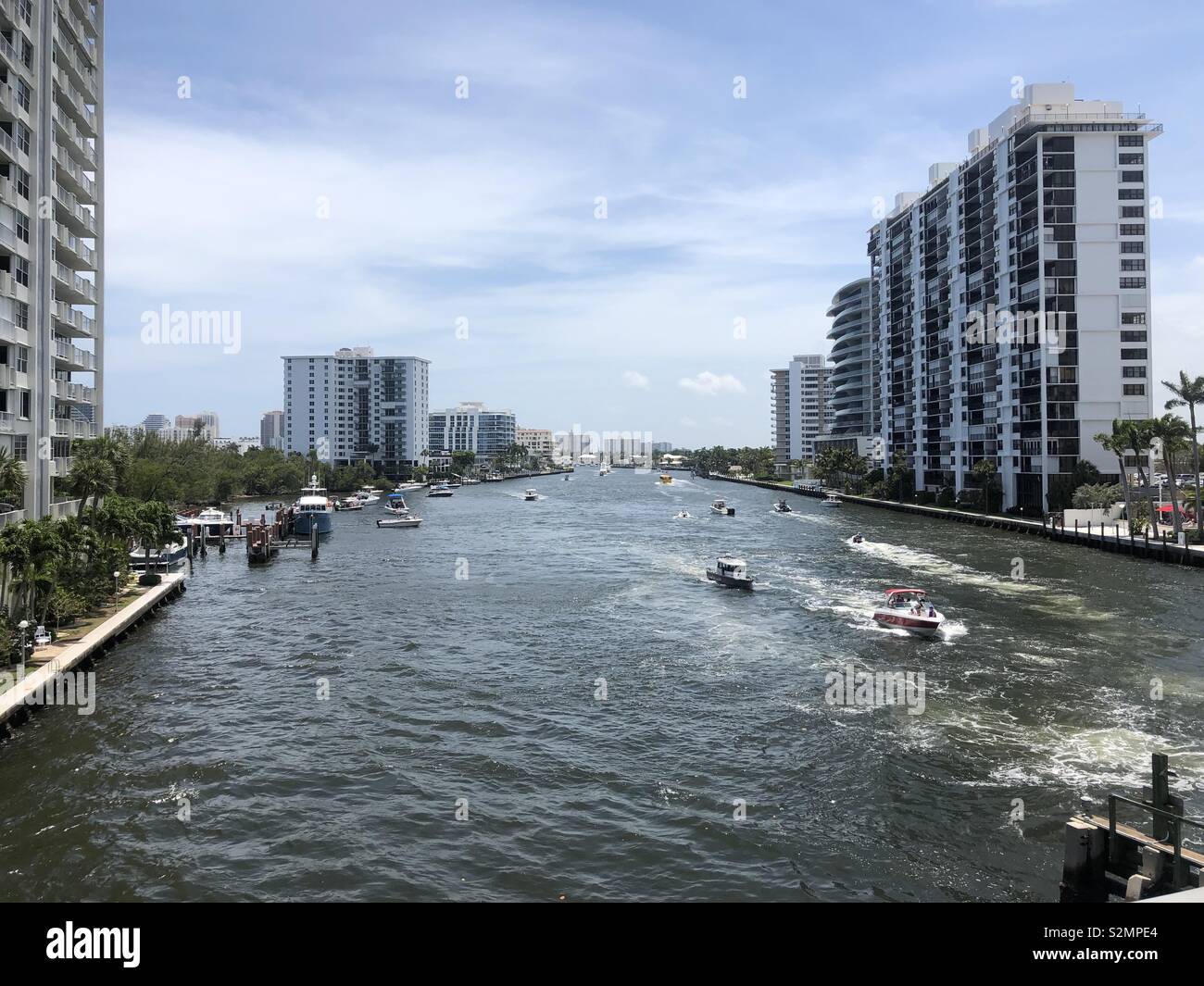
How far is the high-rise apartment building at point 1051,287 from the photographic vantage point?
107312 millimetres

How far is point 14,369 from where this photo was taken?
143 feet

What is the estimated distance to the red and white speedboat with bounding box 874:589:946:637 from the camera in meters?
46.0

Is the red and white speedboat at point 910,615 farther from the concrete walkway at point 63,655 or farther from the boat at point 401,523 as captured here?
the boat at point 401,523

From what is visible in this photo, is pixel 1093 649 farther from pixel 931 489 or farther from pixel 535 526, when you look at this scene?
pixel 931 489

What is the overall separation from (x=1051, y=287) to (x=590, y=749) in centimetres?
10759

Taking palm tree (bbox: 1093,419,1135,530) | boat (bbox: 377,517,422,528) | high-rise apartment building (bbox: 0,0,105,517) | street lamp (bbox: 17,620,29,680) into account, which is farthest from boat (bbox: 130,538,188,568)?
palm tree (bbox: 1093,419,1135,530)

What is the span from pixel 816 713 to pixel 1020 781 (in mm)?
8123

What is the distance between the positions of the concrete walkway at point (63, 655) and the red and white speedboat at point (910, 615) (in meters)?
41.5

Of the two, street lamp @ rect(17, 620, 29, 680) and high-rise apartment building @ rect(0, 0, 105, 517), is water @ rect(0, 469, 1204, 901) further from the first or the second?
high-rise apartment building @ rect(0, 0, 105, 517)

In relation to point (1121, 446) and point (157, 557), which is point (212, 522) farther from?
point (1121, 446)

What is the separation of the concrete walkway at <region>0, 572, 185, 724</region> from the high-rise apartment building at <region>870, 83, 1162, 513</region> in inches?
4143


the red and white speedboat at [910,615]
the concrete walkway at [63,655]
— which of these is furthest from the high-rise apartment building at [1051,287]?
the concrete walkway at [63,655]

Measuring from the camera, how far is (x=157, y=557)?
68375 mm
